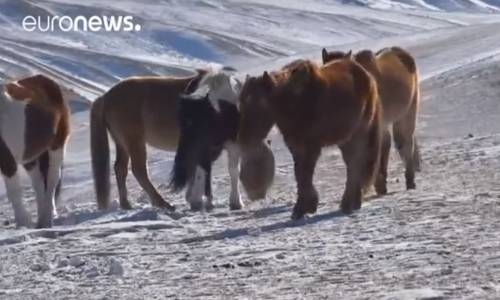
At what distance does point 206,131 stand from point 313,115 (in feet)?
9.43

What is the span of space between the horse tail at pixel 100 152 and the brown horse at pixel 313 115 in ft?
13.5

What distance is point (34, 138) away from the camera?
13.6 m

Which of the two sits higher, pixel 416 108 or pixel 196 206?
pixel 416 108

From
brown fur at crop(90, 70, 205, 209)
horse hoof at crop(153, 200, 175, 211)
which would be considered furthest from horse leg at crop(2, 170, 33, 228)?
brown fur at crop(90, 70, 205, 209)

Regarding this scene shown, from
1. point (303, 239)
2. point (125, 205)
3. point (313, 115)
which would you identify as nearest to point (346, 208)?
point (313, 115)

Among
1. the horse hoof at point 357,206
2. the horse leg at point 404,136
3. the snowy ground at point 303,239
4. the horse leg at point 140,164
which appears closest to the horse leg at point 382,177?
the snowy ground at point 303,239

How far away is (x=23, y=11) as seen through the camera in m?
64.5

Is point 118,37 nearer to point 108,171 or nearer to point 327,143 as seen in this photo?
point 108,171

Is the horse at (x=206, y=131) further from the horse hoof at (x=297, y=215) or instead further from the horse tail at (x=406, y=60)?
the horse hoof at (x=297, y=215)

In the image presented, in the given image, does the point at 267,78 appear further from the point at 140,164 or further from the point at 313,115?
the point at 140,164

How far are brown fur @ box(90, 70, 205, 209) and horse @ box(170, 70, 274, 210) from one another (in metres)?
0.87

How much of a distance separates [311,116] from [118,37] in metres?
49.5

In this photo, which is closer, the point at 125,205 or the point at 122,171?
the point at 125,205

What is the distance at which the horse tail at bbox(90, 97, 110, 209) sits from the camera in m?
16.1
